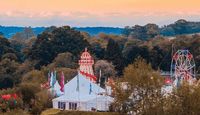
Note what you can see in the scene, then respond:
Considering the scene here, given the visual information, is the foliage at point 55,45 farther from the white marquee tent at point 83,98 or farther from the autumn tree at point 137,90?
the autumn tree at point 137,90

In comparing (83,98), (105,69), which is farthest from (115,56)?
(83,98)

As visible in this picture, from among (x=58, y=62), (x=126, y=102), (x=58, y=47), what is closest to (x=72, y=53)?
(x=58, y=47)

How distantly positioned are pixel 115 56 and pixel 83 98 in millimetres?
30497

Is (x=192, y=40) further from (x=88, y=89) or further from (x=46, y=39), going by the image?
(x=88, y=89)

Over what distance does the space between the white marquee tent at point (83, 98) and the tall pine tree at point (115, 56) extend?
26.7m

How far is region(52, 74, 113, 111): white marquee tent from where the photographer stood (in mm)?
48188

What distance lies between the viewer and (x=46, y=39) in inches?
3484

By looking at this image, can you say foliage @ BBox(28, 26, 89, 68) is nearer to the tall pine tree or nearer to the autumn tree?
the tall pine tree

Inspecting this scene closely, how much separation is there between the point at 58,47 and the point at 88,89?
128 ft

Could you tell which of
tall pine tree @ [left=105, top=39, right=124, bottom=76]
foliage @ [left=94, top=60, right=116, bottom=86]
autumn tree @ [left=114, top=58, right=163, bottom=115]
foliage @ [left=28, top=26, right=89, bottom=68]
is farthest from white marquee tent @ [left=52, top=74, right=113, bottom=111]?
foliage @ [left=28, top=26, right=89, bottom=68]

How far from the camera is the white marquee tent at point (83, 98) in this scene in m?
48.2

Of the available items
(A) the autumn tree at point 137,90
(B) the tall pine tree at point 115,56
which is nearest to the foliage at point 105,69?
(B) the tall pine tree at point 115,56

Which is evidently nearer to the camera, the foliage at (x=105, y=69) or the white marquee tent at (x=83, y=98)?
the white marquee tent at (x=83, y=98)

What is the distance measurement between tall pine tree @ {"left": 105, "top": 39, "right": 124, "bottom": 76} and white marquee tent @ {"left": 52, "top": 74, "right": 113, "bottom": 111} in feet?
87.7
